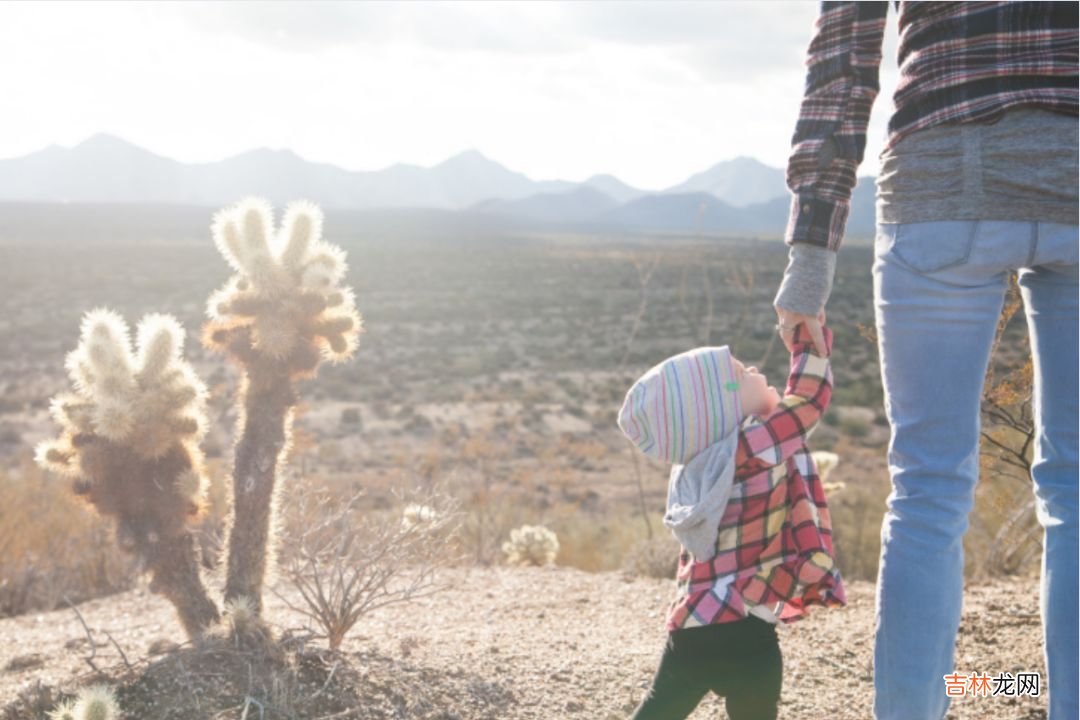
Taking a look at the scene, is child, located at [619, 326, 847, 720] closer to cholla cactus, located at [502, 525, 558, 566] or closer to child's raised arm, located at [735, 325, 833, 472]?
child's raised arm, located at [735, 325, 833, 472]

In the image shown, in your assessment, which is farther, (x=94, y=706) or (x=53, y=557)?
(x=53, y=557)

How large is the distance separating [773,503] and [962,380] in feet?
1.71

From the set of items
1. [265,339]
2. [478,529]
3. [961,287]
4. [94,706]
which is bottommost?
[478,529]

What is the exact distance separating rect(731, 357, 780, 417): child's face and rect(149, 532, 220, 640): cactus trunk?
6.42 ft

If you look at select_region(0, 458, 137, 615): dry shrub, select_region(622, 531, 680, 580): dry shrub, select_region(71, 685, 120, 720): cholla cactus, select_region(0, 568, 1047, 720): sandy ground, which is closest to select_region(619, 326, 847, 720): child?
select_region(0, 568, 1047, 720): sandy ground

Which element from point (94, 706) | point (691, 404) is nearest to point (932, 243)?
point (691, 404)

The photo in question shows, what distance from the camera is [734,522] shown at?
2115 millimetres

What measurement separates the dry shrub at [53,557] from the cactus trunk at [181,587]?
7.20 ft

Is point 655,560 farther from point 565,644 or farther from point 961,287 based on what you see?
point 961,287

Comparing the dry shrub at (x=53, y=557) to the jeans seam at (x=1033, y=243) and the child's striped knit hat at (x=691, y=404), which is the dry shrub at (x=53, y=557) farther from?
the jeans seam at (x=1033, y=243)

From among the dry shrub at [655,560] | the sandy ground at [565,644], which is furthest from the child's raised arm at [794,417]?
the dry shrub at [655,560]

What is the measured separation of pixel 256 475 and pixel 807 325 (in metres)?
1.89

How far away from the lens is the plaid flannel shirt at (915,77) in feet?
5.55

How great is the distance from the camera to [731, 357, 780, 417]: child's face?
2158 millimetres
